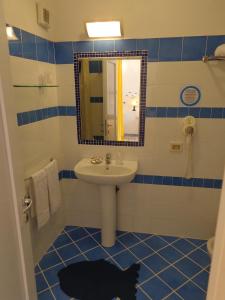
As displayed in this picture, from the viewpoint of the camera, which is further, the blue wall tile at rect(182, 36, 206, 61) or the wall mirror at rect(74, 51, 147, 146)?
the wall mirror at rect(74, 51, 147, 146)

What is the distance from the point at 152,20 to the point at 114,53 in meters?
0.42

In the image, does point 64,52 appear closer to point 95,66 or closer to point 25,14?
point 95,66

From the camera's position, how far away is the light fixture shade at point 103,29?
6.77ft

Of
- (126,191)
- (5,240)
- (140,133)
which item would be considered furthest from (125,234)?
(5,240)

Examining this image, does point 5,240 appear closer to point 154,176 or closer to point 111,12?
point 154,176

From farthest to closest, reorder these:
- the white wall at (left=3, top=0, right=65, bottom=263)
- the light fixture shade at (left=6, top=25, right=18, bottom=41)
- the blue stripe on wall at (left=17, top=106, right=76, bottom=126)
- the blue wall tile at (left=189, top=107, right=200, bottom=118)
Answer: the blue wall tile at (left=189, top=107, right=200, bottom=118) → the blue stripe on wall at (left=17, top=106, right=76, bottom=126) → the white wall at (left=3, top=0, right=65, bottom=263) → the light fixture shade at (left=6, top=25, right=18, bottom=41)

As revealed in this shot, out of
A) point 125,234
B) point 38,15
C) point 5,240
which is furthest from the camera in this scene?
point 125,234

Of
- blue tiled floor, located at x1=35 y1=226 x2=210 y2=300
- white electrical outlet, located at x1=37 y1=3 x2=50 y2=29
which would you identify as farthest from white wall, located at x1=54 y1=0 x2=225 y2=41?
blue tiled floor, located at x1=35 y1=226 x2=210 y2=300

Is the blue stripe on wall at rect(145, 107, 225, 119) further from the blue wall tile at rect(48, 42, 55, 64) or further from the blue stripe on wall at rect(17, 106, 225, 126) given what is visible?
the blue wall tile at rect(48, 42, 55, 64)

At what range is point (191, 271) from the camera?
2102 millimetres

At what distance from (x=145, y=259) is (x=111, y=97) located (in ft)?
5.16

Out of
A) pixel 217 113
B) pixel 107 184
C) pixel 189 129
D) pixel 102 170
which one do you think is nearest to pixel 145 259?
pixel 107 184

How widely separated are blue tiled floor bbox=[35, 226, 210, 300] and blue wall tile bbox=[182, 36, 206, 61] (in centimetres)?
182

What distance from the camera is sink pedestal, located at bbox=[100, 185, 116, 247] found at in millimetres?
2295
